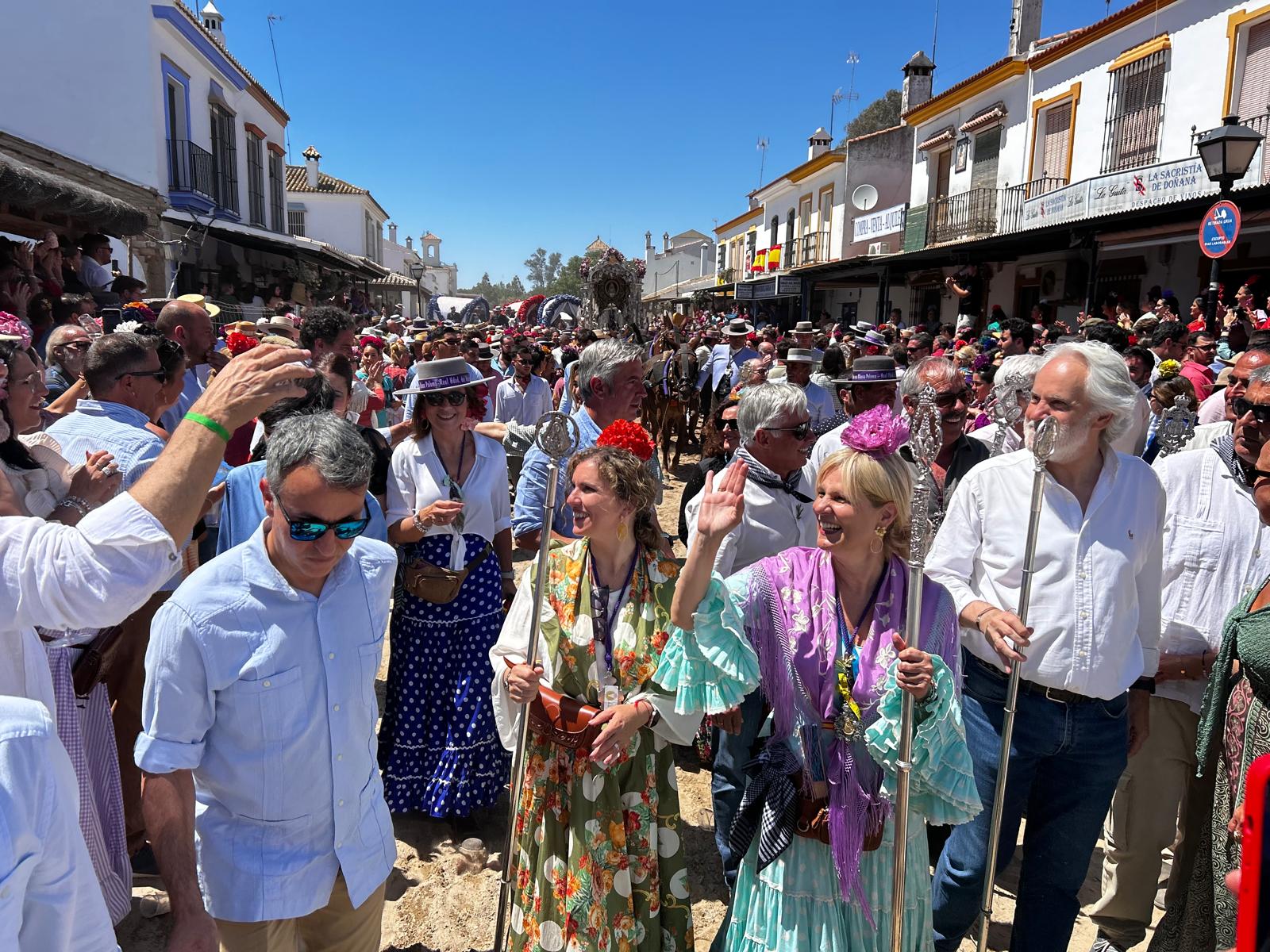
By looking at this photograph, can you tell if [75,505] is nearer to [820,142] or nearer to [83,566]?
[83,566]

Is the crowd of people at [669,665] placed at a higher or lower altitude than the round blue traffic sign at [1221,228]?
lower

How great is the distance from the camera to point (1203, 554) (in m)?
2.95

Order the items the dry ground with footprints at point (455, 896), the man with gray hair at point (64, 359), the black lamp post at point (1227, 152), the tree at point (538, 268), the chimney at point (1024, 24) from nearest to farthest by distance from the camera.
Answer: the dry ground with footprints at point (455, 896) → the man with gray hair at point (64, 359) → the black lamp post at point (1227, 152) → the chimney at point (1024, 24) → the tree at point (538, 268)

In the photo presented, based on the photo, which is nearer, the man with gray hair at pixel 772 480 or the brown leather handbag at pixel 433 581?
the man with gray hair at pixel 772 480

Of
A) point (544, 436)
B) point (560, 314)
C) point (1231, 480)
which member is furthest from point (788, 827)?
point (560, 314)

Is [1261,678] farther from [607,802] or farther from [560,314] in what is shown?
[560,314]

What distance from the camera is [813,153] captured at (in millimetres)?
A: 44062

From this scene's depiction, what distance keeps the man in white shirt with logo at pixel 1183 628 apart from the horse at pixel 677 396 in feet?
29.4

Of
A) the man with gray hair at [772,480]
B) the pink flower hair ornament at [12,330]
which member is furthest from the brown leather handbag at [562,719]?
the pink flower hair ornament at [12,330]

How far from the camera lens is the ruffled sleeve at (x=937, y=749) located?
2.21 m

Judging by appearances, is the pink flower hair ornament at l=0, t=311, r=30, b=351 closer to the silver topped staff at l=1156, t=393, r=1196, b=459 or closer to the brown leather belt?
the brown leather belt

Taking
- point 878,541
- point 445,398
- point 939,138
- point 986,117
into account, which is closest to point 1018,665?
point 878,541

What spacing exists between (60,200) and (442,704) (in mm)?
7430

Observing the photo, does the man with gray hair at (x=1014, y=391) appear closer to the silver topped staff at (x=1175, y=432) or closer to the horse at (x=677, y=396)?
the silver topped staff at (x=1175, y=432)
